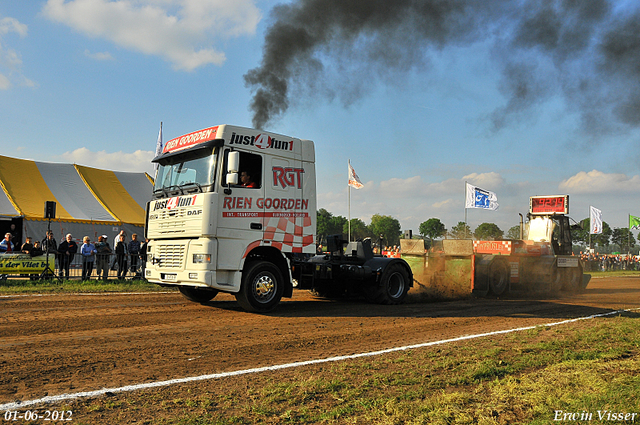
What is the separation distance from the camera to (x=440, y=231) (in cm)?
1738

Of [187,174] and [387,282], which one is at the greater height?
[187,174]

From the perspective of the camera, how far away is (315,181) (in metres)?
10.3

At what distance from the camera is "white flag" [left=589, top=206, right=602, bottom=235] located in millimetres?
42438

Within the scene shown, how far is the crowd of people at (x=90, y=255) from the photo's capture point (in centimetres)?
1548

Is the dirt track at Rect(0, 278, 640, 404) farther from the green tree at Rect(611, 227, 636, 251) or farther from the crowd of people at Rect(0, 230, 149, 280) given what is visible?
the green tree at Rect(611, 227, 636, 251)

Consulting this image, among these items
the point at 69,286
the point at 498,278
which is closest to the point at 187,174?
the point at 69,286

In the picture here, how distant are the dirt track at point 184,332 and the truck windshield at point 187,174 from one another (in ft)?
7.89

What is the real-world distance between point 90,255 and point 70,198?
29.8 feet

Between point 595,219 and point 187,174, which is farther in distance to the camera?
point 595,219

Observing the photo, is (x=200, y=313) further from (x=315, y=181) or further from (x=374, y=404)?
(x=374, y=404)

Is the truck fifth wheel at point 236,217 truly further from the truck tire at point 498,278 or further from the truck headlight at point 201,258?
the truck tire at point 498,278

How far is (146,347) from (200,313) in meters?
3.05

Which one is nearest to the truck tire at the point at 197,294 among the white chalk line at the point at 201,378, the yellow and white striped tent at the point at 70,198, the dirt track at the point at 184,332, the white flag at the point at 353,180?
the dirt track at the point at 184,332

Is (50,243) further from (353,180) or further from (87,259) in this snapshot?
(353,180)
